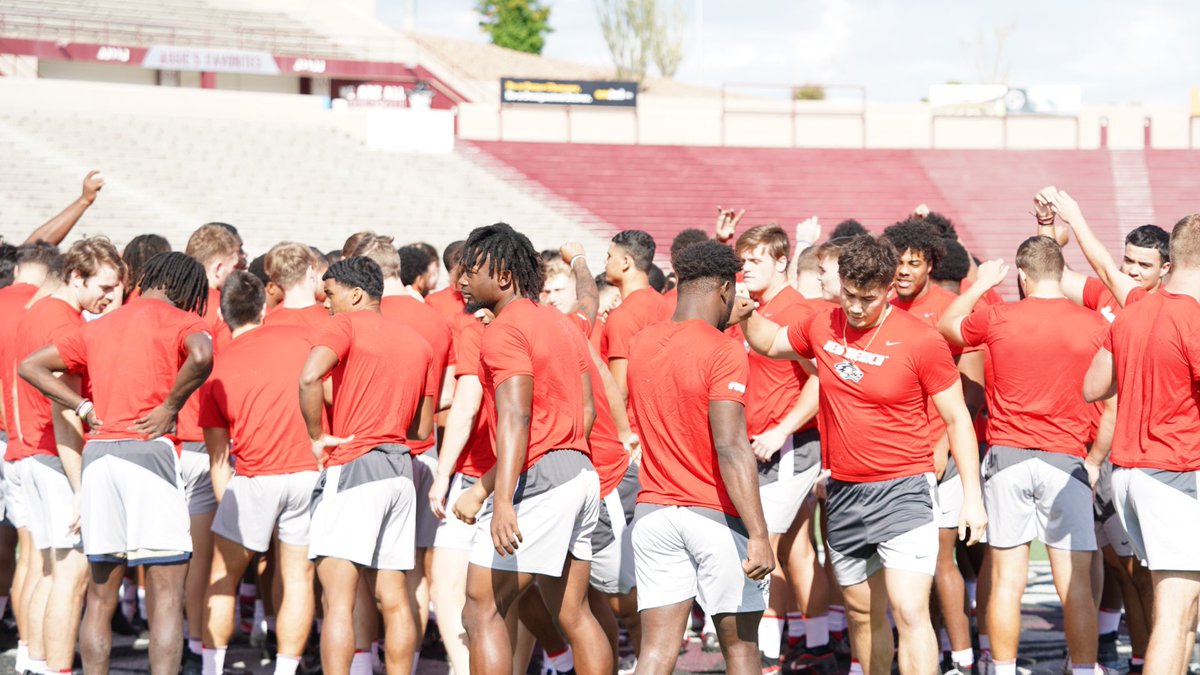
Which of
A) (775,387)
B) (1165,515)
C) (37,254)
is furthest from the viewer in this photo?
(37,254)

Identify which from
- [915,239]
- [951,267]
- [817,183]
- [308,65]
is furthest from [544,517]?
[308,65]

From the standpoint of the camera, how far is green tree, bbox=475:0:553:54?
75.1 metres

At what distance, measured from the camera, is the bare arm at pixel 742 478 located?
479 centimetres

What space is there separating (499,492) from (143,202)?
26.8 metres

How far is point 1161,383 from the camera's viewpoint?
5.30 m

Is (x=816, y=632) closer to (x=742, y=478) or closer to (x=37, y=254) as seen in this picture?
(x=742, y=478)

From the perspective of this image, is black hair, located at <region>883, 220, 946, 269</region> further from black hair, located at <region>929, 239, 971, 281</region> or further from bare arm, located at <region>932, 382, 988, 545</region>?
bare arm, located at <region>932, 382, 988, 545</region>

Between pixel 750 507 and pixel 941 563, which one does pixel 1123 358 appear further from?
pixel 750 507

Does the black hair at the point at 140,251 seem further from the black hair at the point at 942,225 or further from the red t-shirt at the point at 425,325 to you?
the black hair at the point at 942,225

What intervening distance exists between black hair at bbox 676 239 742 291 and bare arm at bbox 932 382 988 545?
1123mm

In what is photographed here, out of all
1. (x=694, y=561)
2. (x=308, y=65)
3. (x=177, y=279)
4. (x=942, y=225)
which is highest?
(x=308, y=65)

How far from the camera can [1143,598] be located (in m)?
6.54

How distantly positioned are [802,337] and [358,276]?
7.42ft

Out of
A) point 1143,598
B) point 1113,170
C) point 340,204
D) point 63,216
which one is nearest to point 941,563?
point 1143,598
